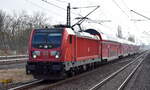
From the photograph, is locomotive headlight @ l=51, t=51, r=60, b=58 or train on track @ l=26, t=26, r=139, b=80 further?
locomotive headlight @ l=51, t=51, r=60, b=58

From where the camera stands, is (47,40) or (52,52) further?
(47,40)

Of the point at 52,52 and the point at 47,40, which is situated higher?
the point at 47,40

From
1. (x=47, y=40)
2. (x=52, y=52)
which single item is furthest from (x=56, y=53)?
(x=47, y=40)

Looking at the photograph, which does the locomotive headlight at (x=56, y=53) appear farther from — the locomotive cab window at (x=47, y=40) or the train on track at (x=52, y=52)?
the locomotive cab window at (x=47, y=40)

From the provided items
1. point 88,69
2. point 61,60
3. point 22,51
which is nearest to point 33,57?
point 61,60

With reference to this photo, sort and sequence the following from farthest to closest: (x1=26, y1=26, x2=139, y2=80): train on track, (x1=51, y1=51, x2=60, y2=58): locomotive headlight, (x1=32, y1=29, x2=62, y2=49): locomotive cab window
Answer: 1. (x1=32, y1=29, x2=62, y2=49): locomotive cab window
2. (x1=51, y1=51, x2=60, y2=58): locomotive headlight
3. (x1=26, y1=26, x2=139, y2=80): train on track

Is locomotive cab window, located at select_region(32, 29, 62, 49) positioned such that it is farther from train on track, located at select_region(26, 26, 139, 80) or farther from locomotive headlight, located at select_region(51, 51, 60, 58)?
locomotive headlight, located at select_region(51, 51, 60, 58)

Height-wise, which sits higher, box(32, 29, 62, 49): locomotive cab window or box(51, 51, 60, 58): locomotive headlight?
box(32, 29, 62, 49): locomotive cab window

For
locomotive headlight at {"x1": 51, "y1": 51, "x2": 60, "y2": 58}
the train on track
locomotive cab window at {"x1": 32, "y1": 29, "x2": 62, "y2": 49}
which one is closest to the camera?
the train on track

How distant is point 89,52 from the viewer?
22719 millimetres

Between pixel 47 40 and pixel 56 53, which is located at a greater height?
pixel 47 40

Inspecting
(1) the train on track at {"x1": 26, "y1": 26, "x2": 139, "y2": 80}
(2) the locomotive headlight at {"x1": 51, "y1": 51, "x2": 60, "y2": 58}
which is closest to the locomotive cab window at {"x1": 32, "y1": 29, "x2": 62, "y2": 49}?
(1) the train on track at {"x1": 26, "y1": 26, "x2": 139, "y2": 80}

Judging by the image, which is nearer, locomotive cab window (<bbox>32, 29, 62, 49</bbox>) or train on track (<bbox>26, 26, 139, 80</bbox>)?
train on track (<bbox>26, 26, 139, 80</bbox>)

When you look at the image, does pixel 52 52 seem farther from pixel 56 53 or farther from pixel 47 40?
pixel 47 40
